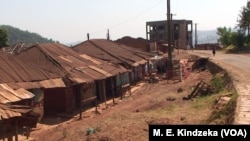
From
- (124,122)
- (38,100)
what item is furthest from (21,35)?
(124,122)

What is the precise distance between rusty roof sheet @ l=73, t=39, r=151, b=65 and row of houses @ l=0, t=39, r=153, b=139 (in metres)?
0.10

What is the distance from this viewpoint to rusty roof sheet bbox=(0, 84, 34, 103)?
61.0 feet

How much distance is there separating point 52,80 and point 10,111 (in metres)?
7.86

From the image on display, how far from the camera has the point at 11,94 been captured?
19469 mm

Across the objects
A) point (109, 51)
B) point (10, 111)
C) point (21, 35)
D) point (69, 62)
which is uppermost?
point (69, 62)

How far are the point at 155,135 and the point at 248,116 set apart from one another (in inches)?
177

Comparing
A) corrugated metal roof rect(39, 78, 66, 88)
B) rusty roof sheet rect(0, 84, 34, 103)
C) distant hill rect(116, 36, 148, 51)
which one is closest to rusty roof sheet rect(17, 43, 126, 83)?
corrugated metal roof rect(39, 78, 66, 88)

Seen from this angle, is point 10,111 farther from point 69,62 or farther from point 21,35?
point 21,35

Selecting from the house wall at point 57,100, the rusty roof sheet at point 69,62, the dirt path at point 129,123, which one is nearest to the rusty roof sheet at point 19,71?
the house wall at point 57,100

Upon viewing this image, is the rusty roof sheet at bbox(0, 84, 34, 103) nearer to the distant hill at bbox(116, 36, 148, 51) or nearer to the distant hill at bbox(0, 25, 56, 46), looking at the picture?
the distant hill at bbox(116, 36, 148, 51)

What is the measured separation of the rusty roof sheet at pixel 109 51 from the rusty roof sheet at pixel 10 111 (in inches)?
763

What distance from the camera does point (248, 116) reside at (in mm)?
12039

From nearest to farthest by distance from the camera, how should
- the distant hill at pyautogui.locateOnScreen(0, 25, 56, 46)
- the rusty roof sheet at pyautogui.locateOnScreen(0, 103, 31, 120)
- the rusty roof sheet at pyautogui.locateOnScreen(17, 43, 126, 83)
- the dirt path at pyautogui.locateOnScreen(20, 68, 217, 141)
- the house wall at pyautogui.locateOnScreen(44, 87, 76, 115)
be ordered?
the rusty roof sheet at pyautogui.locateOnScreen(0, 103, 31, 120), the dirt path at pyautogui.locateOnScreen(20, 68, 217, 141), the house wall at pyautogui.locateOnScreen(44, 87, 76, 115), the rusty roof sheet at pyautogui.locateOnScreen(17, 43, 126, 83), the distant hill at pyautogui.locateOnScreen(0, 25, 56, 46)

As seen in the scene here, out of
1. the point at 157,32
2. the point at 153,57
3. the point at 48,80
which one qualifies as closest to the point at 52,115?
the point at 48,80
